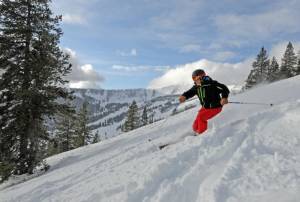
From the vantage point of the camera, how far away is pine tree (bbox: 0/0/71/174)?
60.4ft

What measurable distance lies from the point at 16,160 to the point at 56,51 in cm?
605

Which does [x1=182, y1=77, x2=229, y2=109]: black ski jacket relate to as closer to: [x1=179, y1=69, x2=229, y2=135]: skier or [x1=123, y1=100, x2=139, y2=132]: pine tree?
[x1=179, y1=69, x2=229, y2=135]: skier

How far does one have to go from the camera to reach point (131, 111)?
5478 centimetres

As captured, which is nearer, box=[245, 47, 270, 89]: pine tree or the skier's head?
the skier's head

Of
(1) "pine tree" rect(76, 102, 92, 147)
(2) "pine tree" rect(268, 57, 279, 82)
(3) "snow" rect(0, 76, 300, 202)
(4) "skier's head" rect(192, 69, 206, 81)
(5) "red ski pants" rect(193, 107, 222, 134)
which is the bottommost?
(1) "pine tree" rect(76, 102, 92, 147)

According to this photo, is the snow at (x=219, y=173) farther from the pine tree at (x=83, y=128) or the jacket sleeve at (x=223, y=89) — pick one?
the pine tree at (x=83, y=128)

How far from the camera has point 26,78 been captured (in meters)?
18.8

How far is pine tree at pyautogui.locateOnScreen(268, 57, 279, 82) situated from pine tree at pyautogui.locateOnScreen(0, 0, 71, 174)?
48928 mm

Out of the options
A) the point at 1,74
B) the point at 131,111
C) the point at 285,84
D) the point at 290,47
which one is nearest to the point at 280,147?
the point at 1,74

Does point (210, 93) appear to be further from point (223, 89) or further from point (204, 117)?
point (204, 117)

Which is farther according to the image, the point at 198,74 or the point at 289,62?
the point at 289,62

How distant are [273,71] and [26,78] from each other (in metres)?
55.2

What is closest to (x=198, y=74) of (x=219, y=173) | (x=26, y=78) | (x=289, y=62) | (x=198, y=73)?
(x=198, y=73)

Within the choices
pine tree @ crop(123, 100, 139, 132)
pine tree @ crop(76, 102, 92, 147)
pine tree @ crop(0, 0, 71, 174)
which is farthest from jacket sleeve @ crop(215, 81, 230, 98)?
pine tree @ crop(123, 100, 139, 132)
